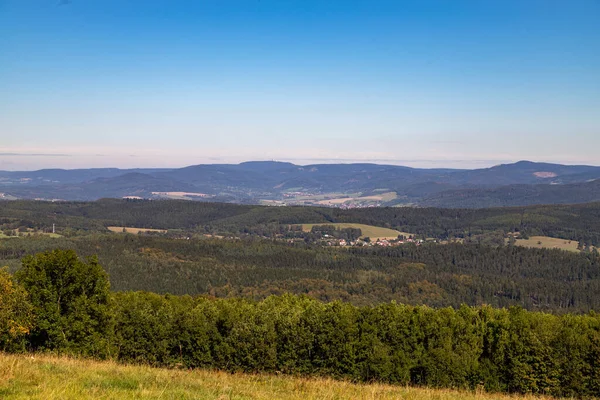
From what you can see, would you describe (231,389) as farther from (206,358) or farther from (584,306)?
(584,306)

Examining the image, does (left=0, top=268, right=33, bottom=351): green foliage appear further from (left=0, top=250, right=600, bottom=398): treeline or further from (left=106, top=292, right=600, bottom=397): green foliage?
(left=106, top=292, right=600, bottom=397): green foliage

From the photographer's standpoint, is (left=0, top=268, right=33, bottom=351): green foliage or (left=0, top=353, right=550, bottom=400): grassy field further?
(left=0, top=268, right=33, bottom=351): green foliage

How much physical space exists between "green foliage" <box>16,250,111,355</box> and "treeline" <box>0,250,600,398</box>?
68 mm

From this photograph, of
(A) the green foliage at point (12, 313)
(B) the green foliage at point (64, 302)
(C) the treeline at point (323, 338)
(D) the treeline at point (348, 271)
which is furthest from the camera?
(D) the treeline at point (348, 271)

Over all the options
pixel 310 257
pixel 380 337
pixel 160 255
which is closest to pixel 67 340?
pixel 380 337

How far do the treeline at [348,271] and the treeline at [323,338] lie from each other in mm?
68556

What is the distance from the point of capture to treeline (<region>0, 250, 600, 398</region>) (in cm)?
3164

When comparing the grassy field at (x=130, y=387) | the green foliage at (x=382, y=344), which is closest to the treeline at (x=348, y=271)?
the green foliage at (x=382, y=344)

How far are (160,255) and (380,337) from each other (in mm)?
124080

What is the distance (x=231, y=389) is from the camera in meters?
15.8

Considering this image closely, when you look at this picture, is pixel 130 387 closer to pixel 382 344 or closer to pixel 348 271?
pixel 382 344

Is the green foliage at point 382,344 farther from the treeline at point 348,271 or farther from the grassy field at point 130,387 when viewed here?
the treeline at point 348,271

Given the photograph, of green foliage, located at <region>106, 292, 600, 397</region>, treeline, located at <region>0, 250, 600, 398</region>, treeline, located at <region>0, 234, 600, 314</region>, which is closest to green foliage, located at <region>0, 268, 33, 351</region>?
treeline, located at <region>0, 250, 600, 398</region>

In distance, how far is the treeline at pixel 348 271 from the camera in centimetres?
11988
